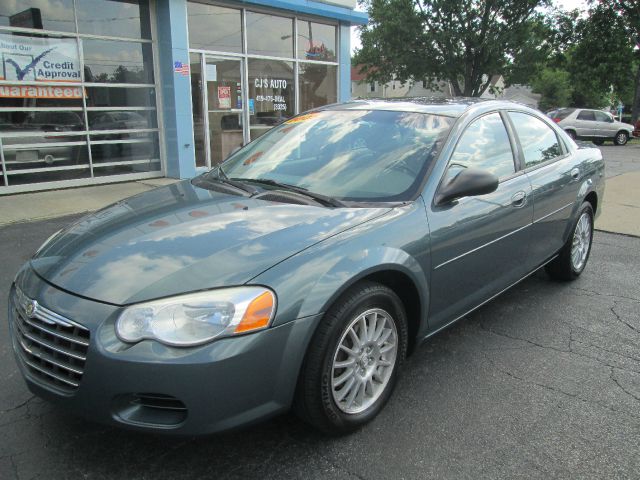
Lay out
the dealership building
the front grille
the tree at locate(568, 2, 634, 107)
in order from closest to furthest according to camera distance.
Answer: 1. the front grille
2. the dealership building
3. the tree at locate(568, 2, 634, 107)

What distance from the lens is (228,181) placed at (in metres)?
3.35

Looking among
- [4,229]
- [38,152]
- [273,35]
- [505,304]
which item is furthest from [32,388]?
[273,35]

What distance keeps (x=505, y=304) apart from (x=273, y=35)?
31.5 ft

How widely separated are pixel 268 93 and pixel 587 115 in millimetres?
18311

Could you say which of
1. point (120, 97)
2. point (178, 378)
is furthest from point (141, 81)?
point (178, 378)

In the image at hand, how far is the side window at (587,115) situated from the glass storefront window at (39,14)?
72.8 feet

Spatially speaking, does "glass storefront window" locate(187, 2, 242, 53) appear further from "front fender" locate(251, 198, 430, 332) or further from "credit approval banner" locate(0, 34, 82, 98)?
"front fender" locate(251, 198, 430, 332)

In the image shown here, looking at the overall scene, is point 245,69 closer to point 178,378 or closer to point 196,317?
point 196,317

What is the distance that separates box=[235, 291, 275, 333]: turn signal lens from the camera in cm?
201

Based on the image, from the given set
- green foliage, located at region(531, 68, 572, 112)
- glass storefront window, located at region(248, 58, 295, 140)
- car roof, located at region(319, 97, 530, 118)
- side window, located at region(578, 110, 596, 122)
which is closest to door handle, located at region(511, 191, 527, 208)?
car roof, located at region(319, 97, 530, 118)

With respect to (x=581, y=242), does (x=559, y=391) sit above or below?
below

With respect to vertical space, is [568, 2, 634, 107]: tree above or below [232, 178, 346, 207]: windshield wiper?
above

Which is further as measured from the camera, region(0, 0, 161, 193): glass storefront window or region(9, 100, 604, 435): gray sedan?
region(0, 0, 161, 193): glass storefront window

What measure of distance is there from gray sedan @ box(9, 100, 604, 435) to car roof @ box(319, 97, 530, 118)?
27 mm
